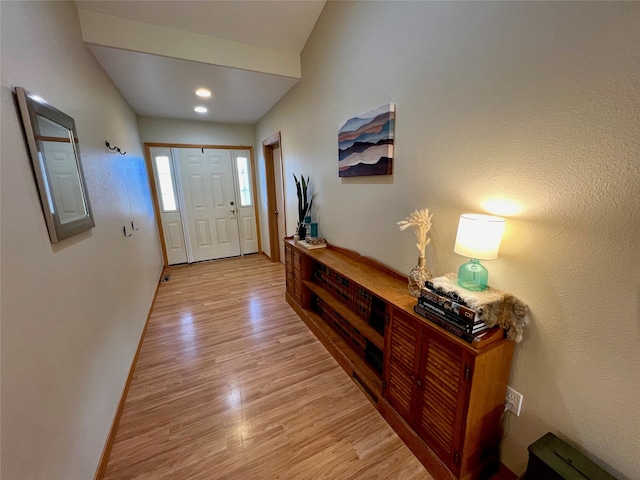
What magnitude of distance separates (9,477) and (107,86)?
9.15ft

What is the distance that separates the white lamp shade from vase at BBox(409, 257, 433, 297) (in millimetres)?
341

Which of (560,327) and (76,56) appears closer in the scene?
(560,327)

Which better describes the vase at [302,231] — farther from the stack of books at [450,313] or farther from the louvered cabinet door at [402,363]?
the stack of books at [450,313]

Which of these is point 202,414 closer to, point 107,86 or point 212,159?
point 107,86

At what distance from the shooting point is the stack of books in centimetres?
Result: 99

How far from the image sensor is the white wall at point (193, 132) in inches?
152

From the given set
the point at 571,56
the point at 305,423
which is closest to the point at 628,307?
the point at 571,56

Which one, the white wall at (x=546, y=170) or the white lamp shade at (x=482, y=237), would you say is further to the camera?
the white lamp shade at (x=482, y=237)

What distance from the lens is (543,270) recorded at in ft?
3.23

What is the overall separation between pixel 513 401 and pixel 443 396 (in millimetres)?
303

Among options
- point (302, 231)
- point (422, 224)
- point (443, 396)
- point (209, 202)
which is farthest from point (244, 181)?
point (443, 396)

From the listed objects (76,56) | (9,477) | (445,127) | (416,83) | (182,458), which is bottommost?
(182,458)

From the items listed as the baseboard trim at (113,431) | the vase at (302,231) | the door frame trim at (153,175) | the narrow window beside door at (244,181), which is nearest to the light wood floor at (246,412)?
the baseboard trim at (113,431)

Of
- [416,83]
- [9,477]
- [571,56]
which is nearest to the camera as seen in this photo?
[9,477]
